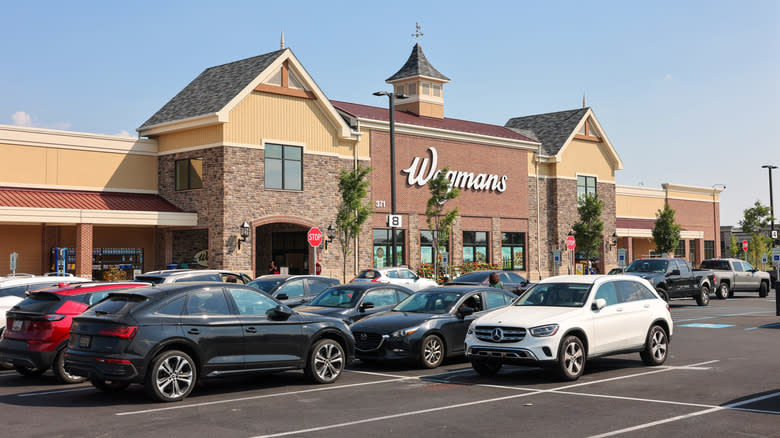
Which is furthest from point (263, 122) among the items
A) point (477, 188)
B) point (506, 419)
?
point (506, 419)

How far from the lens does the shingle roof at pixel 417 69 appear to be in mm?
48031

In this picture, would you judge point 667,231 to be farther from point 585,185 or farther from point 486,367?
point 486,367

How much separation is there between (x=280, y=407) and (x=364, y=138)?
97.5 ft

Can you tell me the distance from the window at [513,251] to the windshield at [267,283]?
27.9 meters

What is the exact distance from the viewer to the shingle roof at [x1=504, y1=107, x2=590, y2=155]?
2015 inches

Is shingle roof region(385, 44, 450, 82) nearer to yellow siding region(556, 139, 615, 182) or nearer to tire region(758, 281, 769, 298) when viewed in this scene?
yellow siding region(556, 139, 615, 182)

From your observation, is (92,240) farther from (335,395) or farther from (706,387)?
(706,387)

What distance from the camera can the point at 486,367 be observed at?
13.1 m

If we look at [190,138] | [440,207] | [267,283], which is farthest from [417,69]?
[267,283]

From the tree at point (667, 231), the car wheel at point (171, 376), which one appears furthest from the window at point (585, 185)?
the car wheel at point (171, 376)

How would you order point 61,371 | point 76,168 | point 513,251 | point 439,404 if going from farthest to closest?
point 513,251 < point 76,168 < point 61,371 < point 439,404

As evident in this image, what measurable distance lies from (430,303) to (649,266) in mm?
17281

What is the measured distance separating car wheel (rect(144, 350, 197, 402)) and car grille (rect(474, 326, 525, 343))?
14.6 ft

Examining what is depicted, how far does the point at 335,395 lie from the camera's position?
1135 centimetres
